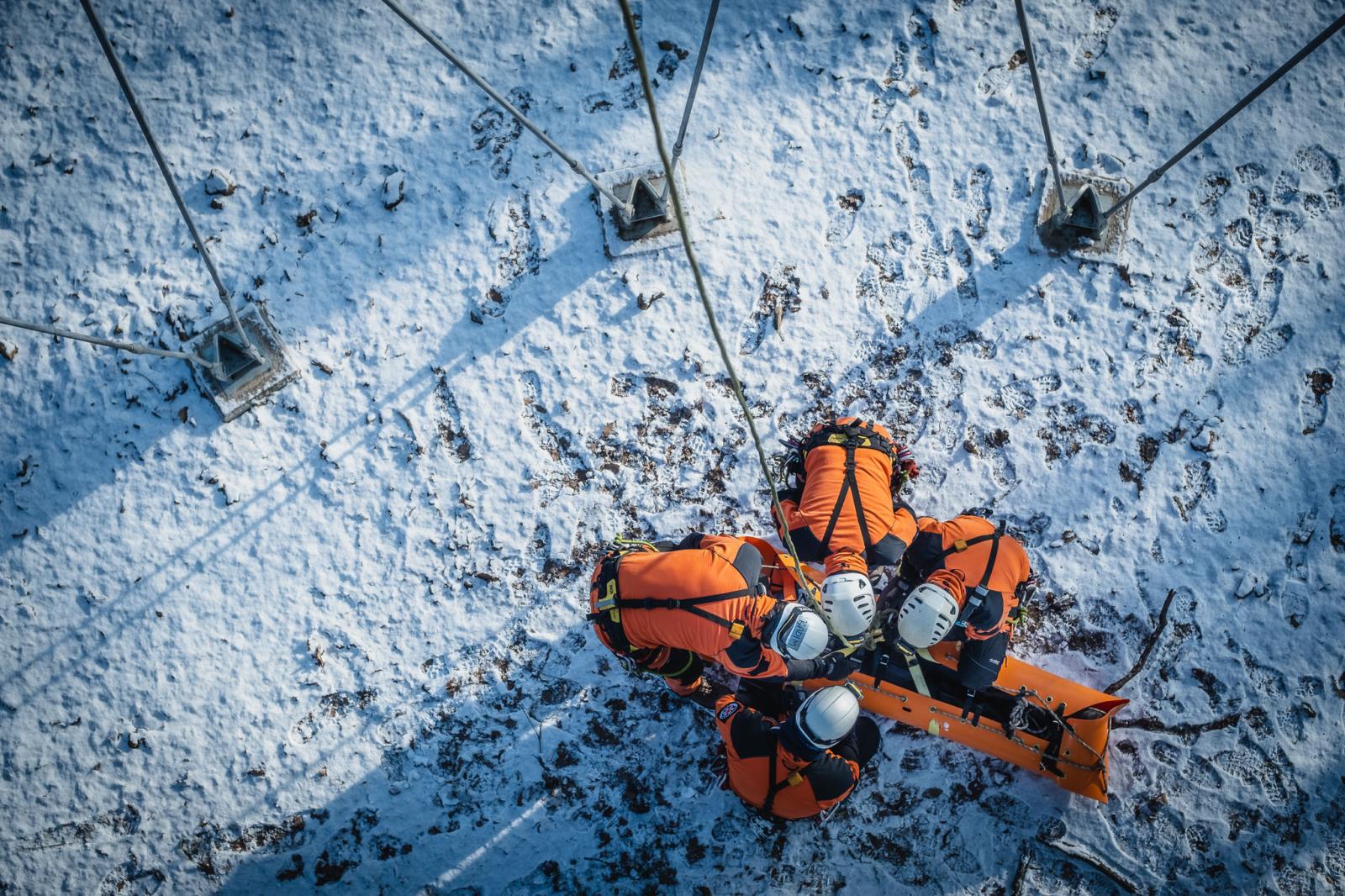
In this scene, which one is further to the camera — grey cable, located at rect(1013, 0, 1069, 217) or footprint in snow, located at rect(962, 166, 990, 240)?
footprint in snow, located at rect(962, 166, 990, 240)

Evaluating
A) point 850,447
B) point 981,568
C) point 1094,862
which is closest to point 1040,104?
point 850,447

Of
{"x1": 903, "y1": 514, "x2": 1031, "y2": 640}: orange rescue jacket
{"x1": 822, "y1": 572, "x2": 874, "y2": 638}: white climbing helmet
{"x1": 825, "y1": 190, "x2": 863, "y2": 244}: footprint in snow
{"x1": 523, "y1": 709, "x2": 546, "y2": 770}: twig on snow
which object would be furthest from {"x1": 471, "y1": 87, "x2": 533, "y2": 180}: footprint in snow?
{"x1": 903, "y1": 514, "x2": 1031, "y2": 640}: orange rescue jacket

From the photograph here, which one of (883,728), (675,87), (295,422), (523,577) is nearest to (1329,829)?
(883,728)

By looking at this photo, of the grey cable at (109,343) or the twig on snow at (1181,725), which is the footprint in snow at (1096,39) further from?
the grey cable at (109,343)

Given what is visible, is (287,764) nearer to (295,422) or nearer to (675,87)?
(295,422)

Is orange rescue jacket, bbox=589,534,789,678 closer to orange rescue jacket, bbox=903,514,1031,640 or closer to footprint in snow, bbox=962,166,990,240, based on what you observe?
orange rescue jacket, bbox=903,514,1031,640

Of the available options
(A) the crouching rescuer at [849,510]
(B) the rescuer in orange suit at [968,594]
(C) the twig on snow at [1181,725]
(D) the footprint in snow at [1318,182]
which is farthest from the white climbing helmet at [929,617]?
(D) the footprint in snow at [1318,182]

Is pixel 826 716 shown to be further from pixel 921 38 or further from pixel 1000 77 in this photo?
pixel 921 38
